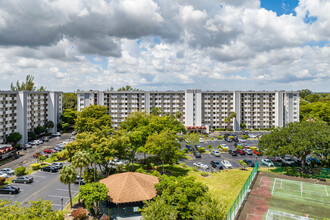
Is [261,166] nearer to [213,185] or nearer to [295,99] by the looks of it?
[213,185]

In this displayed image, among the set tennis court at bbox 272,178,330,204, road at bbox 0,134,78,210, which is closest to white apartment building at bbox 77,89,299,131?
road at bbox 0,134,78,210

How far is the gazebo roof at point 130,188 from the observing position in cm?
3158

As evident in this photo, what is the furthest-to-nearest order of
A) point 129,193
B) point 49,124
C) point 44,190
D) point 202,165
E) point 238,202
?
point 49,124 < point 202,165 < point 44,190 < point 238,202 < point 129,193

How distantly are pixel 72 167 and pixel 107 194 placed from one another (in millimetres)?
6843

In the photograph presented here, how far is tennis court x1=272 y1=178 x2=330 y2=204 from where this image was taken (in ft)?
121

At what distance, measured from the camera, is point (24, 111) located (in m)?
76.1

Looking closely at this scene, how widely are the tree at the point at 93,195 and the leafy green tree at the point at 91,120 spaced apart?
3173cm

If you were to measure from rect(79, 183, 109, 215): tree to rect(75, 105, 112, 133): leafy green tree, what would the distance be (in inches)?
1249

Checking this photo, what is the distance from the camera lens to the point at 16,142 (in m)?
71.4

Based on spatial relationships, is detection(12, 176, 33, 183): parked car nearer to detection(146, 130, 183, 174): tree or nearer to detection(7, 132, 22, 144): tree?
detection(146, 130, 183, 174): tree

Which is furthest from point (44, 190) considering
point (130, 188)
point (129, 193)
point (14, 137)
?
point (14, 137)

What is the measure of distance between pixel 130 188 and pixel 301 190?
32.6 m

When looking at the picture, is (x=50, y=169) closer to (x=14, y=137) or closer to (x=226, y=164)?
(x=14, y=137)

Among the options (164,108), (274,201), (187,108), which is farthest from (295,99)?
(274,201)
